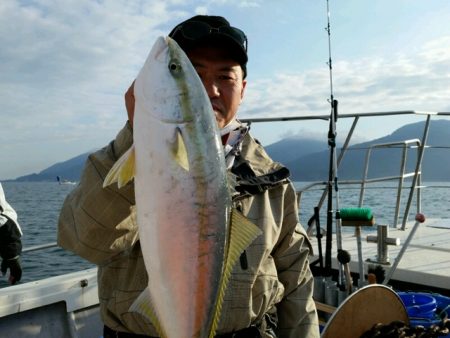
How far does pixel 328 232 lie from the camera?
4.96 meters

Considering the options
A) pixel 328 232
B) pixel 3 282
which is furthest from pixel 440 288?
pixel 3 282

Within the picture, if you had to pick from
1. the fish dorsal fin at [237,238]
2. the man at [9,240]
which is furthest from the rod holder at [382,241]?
the man at [9,240]

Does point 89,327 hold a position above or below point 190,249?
below

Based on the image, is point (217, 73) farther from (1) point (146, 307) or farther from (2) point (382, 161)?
(2) point (382, 161)

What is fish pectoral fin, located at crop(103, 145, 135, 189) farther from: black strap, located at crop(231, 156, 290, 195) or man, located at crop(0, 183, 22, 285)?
man, located at crop(0, 183, 22, 285)

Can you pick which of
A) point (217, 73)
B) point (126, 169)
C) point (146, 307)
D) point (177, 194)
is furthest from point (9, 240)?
point (177, 194)

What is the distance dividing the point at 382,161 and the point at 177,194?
255ft

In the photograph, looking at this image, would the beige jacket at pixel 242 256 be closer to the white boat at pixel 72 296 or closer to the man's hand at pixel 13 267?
the white boat at pixel 72 296

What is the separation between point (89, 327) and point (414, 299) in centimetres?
346

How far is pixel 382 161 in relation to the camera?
74.2m

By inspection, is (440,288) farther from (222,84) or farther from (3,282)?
(3,282)

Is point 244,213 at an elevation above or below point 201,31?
below

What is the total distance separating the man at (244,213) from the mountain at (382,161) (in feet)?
1.72

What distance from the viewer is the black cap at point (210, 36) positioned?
7.78 ft
